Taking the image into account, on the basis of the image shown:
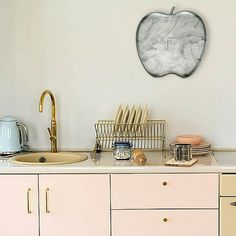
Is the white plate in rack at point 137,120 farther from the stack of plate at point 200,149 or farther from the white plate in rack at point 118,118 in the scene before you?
the stack of plate at point 200,149

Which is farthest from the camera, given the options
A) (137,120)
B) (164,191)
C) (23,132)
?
(23,132)

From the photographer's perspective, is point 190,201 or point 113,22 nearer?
point 190,201

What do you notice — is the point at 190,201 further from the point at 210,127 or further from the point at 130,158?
the point at 210,127

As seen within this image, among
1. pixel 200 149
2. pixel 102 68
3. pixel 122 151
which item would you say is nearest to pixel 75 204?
pixel 122 151

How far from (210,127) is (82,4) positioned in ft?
3.71

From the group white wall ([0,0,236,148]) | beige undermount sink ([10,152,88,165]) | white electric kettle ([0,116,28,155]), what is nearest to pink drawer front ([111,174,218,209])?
beige undermount sink ([10,152,88,165])

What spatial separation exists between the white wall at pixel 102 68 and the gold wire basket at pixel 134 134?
6 centimetres

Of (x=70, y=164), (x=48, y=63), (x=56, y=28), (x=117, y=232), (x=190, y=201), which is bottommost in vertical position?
(x=117, y=232)

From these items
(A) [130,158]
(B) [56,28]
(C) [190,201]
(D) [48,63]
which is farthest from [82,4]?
(C) [190,201]

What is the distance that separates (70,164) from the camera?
2.72 metres

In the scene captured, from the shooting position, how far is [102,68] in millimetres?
3176

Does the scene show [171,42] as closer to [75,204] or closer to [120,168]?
[120,168]

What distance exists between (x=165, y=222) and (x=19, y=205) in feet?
2.60

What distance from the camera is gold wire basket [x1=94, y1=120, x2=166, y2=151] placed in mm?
3111
